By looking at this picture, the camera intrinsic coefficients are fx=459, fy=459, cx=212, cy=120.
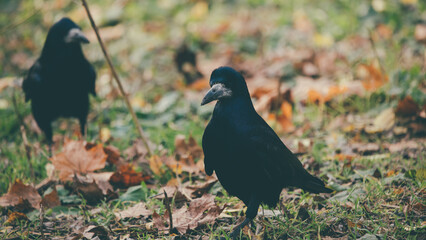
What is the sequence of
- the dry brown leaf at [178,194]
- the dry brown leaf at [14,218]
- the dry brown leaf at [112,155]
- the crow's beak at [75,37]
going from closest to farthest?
the dry brown leaf at [14,218] < the dry brown leaf at [178,194] < the dry brown leaf at [112,155] < the crow's beak at [75,37]

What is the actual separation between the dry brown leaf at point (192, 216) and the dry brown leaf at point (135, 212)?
20cm

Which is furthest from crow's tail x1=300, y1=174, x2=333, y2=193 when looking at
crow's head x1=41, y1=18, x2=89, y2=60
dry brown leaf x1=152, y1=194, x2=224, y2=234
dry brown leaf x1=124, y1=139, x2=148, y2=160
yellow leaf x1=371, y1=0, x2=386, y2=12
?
yellow leaf x1=371, y1=0, x2=386, y2=12

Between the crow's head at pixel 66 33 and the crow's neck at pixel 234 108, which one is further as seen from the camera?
the crow's head at pixel 66 33

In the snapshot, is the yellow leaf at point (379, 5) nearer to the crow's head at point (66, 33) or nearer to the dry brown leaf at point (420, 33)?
the dry brown leaf at point (420, 33)

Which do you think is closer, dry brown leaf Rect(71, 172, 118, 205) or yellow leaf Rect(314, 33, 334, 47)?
dry brown leaf Rect(71, 172, 118, 205)

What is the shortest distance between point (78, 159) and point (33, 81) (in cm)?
133

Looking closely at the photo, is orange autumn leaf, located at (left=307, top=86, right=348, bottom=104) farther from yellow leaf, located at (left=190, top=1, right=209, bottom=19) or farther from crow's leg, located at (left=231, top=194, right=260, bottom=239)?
yellow leaf, located at (left=190, top=1, right=209, bottom=19)

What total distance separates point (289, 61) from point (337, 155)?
7.20ft

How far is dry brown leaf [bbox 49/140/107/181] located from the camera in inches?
124

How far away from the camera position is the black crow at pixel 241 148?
241 cm

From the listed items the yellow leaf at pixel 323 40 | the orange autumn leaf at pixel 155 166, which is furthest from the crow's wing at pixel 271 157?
the yellow leaf at pixel 323 40

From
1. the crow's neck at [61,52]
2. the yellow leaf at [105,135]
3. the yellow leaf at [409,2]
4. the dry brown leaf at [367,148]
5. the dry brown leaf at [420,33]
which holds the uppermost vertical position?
the crow's neck at [61,52]

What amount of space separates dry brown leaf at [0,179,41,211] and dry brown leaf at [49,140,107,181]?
0.25 meters

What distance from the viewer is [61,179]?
3246 millimetres
